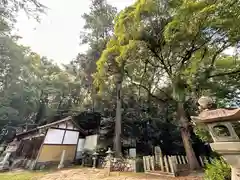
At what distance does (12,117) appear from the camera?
1580 cm

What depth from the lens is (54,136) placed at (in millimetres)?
11109

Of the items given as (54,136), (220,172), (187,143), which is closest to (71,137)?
(54,136)

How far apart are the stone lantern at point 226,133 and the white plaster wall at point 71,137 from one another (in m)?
11.0

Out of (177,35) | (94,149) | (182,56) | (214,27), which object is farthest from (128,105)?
(214,27)

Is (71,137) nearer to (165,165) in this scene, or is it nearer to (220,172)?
(165,165)

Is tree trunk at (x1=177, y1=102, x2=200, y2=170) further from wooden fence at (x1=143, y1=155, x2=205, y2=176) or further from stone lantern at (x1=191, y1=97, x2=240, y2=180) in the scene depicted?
stone lantern at (x1=191, y1=97, x2=240, y2=180)

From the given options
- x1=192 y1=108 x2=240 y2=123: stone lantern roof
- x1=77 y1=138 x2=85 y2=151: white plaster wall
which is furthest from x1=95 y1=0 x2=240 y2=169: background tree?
x1=77 y1=138 x2=85 y2=151: white plaster wall

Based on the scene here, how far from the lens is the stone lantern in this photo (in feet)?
8.54

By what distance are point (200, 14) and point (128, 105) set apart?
417 inches

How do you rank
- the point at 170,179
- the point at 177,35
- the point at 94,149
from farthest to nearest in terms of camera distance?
the point at 94,149
the point at 177,35
the point at 170,179

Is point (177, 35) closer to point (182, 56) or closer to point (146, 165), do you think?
point (182, 56)

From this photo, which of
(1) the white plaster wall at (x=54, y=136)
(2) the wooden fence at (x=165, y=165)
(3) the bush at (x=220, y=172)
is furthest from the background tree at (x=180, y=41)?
(1) the white plaster wall at (x=54, y=136)

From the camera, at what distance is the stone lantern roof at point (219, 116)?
267 centimetres

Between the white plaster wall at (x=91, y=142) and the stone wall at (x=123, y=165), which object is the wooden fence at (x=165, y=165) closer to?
the stone wall at (x=123, y=165)
